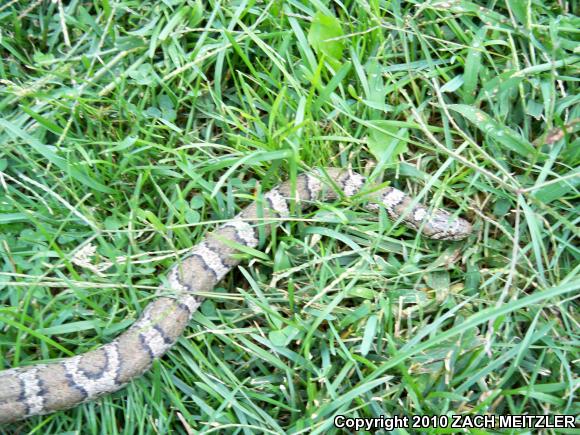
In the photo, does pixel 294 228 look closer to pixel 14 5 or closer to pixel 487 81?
pixel 487 81

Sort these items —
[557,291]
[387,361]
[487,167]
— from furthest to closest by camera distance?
[487,167], [387,361], [557,291]

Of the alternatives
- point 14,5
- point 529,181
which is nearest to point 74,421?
point 14,5

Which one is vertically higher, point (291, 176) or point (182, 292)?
point (291, 176)
